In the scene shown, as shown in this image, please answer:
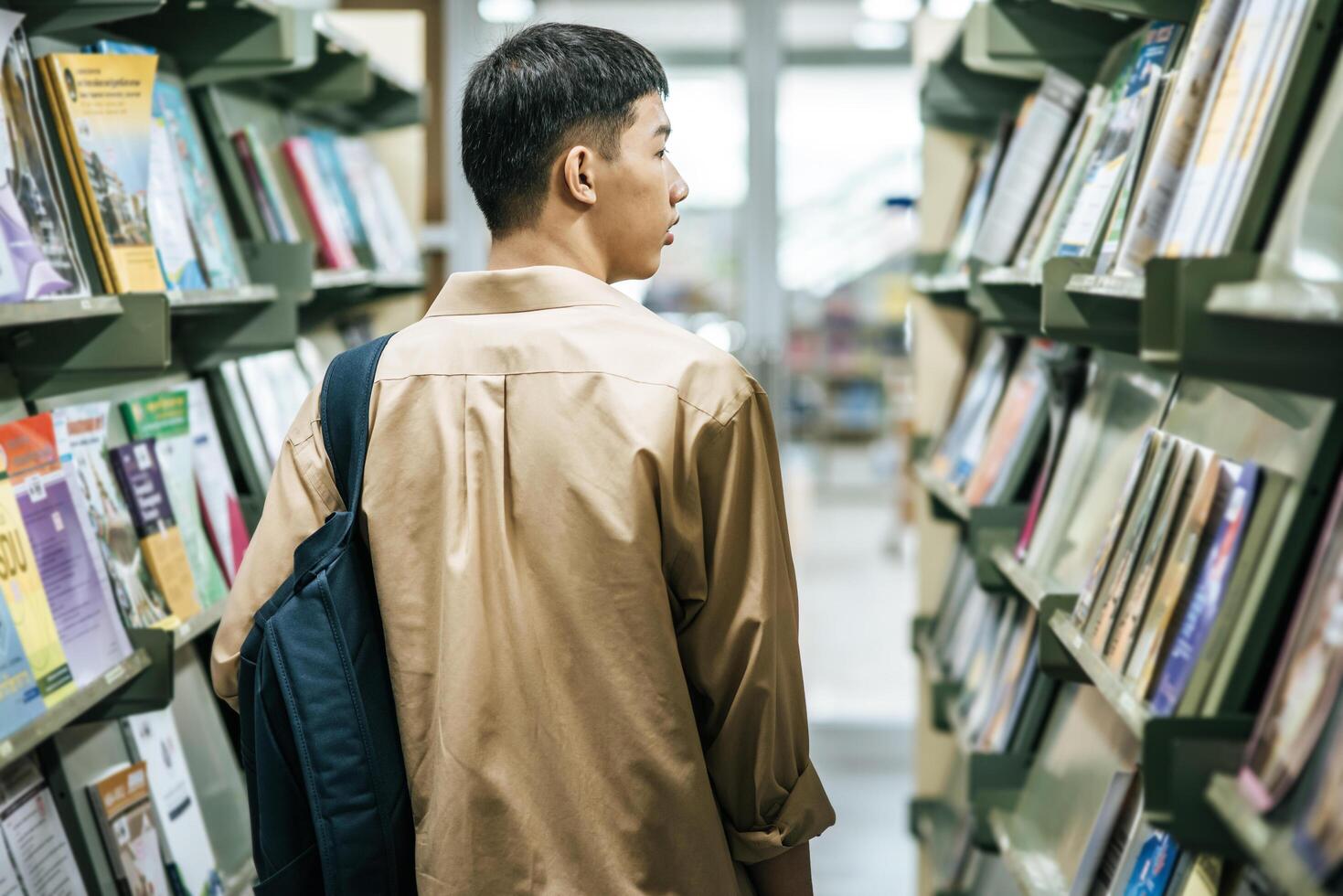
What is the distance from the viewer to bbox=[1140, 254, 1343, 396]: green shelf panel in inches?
40.1

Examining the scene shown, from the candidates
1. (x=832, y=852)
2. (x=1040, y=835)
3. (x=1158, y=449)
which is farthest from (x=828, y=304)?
(x=1158, y=449)

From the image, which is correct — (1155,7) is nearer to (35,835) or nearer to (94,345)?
(94,345)

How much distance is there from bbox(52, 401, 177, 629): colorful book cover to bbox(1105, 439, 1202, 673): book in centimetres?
139

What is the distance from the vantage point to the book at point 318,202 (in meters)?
3.12

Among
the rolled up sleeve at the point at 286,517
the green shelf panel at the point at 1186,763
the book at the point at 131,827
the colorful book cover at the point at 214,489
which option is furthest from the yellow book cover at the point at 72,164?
the green shelf panel at the point at 1186,763

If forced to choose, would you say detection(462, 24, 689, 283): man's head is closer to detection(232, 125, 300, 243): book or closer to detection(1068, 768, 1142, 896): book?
detection(1068, 768, 1142, 896): book

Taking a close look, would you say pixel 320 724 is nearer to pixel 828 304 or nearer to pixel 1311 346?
pixel 1311 346

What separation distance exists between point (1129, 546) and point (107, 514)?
4.96ft

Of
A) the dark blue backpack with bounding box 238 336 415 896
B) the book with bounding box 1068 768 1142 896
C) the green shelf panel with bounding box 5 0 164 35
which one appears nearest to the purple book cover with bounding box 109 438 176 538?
the green shelf panel with bounding box 5 0 164 35

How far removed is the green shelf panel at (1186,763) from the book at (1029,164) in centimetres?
143

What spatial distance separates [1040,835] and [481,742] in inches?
45.5

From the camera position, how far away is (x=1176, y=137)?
146 centimetres

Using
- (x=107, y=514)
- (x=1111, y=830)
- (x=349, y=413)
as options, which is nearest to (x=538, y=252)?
(x=349, y=413)

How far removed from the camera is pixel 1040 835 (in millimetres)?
2127
